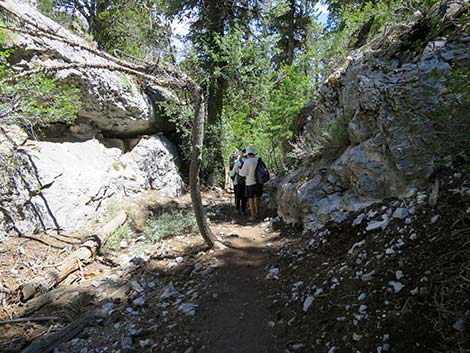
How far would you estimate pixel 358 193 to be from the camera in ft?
13.6

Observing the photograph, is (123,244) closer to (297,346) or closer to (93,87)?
(93,87)

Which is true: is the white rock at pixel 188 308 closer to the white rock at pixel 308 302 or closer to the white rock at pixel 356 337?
the white rock at pixel 308 302

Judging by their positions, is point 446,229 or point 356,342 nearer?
point 356,342

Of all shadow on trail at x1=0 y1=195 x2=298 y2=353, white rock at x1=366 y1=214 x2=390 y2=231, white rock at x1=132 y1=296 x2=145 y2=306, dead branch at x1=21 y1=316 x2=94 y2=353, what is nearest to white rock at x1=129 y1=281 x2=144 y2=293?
shadow on trail at x1=0 y1=195 x2=298 y2=353

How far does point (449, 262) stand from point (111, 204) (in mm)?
7863

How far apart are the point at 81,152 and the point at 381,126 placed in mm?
7792

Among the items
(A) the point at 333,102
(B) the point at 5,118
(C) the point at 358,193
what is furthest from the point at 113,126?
(C) the point at 358,193

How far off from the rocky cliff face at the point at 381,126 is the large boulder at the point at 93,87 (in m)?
4.86

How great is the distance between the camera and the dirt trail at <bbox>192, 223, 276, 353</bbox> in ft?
9.45

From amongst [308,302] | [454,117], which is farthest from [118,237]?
[454,117]

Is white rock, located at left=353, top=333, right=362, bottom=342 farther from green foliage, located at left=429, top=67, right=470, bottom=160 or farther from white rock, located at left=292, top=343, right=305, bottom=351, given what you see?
green foliage, located at left=429, top=67, right=470, bottom=160

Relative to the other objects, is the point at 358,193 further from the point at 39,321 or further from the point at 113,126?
Answer: the point at 113,126

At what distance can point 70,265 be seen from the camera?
555 cm

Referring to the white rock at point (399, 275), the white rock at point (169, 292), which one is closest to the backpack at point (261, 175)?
the white rock at point (169, 292)
